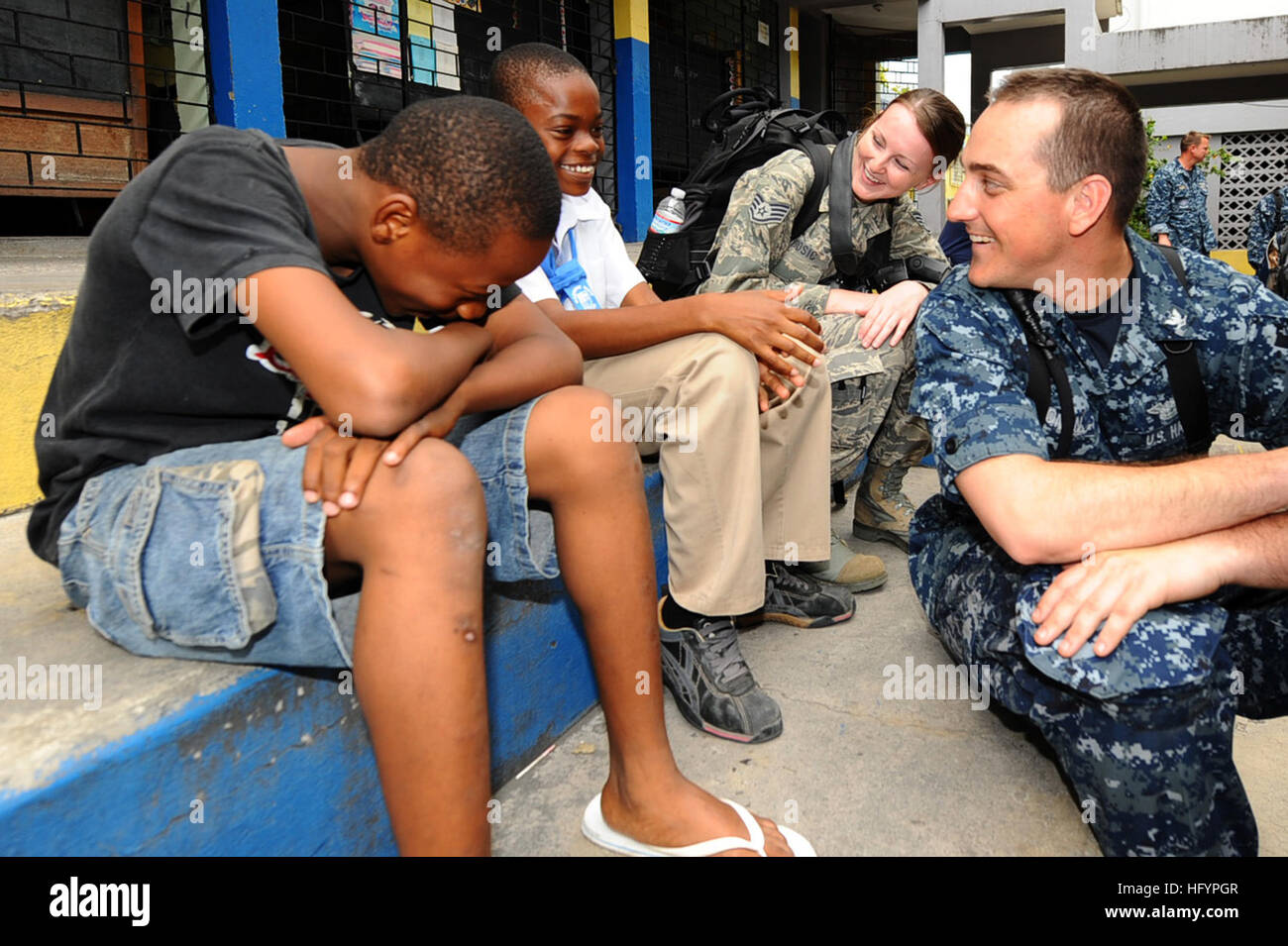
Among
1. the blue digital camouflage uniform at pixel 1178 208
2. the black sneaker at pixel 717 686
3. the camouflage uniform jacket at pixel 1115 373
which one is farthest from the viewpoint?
the blue digital camouflage uniform at pixel 1178 208

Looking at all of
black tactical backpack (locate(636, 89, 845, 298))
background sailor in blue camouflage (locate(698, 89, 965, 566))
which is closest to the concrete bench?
background sailor in blue camouflage (locate(698, 89, 965, 566))

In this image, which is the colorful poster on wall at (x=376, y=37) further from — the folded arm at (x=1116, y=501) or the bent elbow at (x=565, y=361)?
the folded arm at (x=1116, y=501)

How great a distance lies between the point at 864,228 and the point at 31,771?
2.63 m

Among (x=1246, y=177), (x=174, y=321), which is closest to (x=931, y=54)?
(x=1246, y=177)

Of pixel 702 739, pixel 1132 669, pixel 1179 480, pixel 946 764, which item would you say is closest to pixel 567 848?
pixel 702 739

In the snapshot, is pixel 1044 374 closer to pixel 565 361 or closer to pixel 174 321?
pixel 565 361

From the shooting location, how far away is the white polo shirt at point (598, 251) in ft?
7.82

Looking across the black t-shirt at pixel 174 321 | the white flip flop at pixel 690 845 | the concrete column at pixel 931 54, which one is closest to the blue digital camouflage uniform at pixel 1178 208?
the concrete column at pixel 931 54

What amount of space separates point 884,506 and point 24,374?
248 cm

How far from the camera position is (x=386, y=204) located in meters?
1.32

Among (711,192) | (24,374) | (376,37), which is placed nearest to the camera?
(24,374)

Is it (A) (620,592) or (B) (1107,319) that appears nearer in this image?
(A) (620,592)

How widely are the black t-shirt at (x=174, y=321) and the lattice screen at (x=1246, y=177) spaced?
1370cm

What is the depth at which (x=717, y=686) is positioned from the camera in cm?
188
